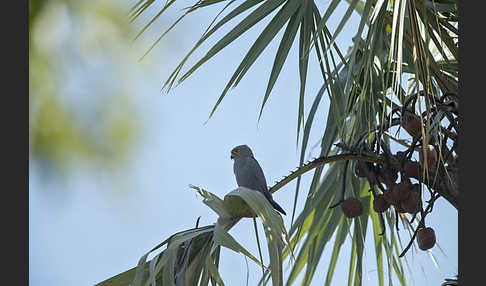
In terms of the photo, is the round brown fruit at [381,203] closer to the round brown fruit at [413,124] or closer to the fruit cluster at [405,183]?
the fruit cluster at [405,183]

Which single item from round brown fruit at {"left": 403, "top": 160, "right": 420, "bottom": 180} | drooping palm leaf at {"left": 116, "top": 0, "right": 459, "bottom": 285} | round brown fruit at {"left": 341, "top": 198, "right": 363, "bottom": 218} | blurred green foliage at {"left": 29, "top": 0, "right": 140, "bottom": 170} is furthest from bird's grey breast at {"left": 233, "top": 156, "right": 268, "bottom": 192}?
blurred green foliage at {"left": 29, "top": 0, "right": 140, "bottom": 170}

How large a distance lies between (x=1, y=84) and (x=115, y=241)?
8.65 ft

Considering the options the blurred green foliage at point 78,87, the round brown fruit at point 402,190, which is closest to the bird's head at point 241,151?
the round brown fruit at point 402,190

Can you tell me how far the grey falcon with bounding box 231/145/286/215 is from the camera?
1.77 metres

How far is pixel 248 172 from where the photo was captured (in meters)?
1.84

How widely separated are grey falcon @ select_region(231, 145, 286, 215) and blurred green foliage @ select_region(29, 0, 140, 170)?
1311mm

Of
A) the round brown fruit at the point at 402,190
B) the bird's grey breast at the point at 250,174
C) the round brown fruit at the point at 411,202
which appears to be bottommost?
the round brown fruit at the point at 411,202

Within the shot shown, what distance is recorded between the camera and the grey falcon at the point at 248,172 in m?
1.77

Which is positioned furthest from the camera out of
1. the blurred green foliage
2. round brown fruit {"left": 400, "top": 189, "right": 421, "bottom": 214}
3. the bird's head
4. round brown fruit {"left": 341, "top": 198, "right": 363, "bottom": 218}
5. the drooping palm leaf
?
the blurred green foliage

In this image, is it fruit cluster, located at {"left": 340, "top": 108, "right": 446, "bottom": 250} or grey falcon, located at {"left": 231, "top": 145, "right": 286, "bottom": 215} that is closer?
fruit cluster, located at {"left": 340, "top": 108, "right": 446, "bottom": 250}

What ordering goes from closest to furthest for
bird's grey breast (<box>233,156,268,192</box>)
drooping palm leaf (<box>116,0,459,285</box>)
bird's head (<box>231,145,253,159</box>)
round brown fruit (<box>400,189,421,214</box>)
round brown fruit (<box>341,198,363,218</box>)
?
drooping palm leaf (<box>116,0,459,285</box>) → round brown fruit (<box>400,189,421,214</box>) → round brown fruit (<box>341,198,363,218</box>) → bird's grey breast (<box>233,156,268,192</box>) → bird's head (<box>231,145,253,159</box>)

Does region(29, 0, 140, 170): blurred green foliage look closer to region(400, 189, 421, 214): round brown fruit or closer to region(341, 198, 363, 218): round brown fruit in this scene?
region(341, 198, 363, 218): round brown fruit

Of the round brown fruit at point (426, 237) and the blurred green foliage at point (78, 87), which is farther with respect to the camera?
the blurred green foliage at point (78, 87)

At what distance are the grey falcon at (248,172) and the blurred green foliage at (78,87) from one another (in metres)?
1.31
